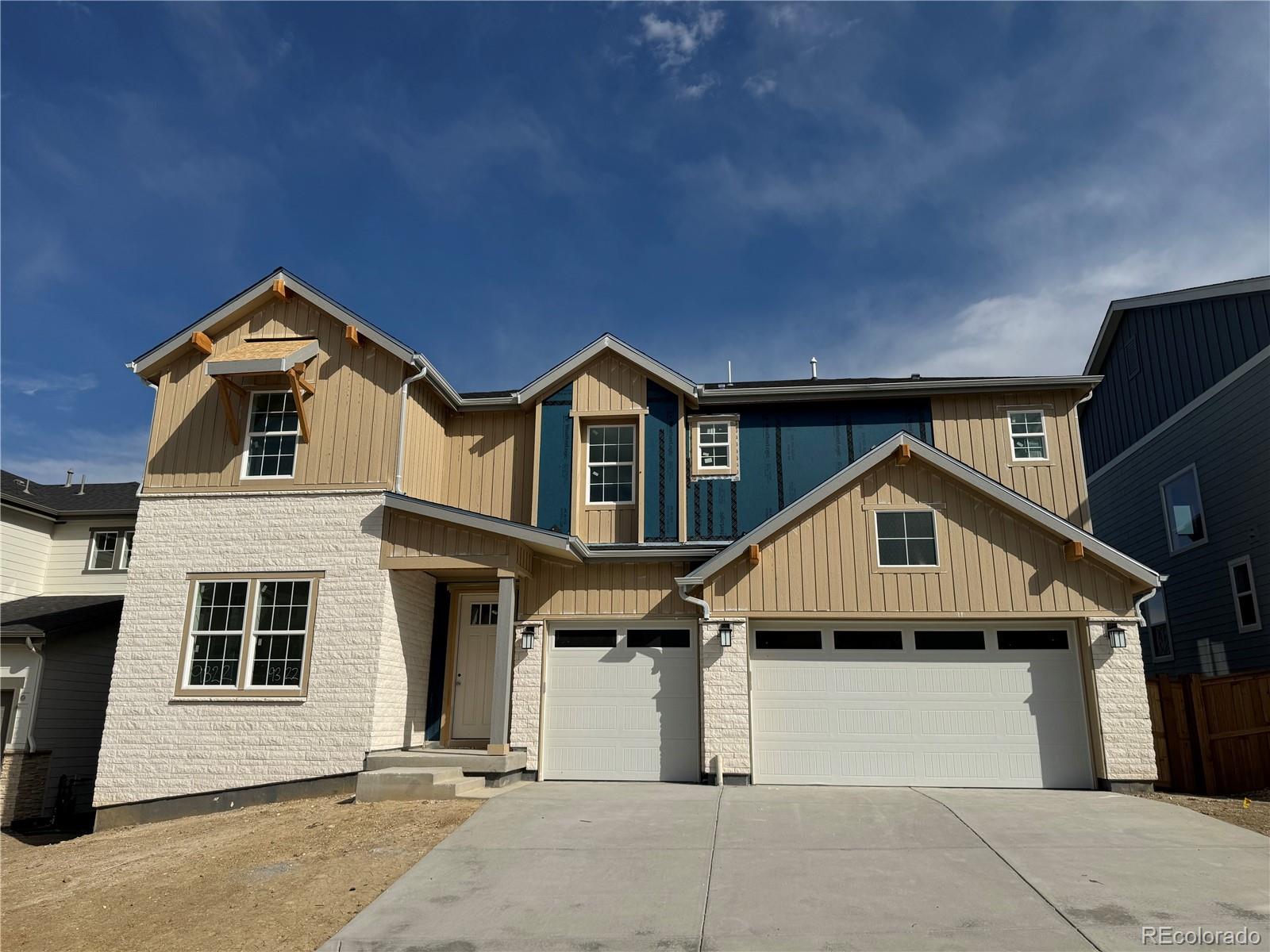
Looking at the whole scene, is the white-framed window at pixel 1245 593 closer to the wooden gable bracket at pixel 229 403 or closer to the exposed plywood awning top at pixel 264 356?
the exposed plywood awning top at pixel 264 356

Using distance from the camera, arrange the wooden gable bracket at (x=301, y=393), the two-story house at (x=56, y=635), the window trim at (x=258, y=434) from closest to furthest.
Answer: the wooden gable bracket at (x=301, y=393) → the window trim at (x=258, y=434) → the two-story house at (x=56, y=635)

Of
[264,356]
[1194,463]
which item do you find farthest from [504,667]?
[1194,463]

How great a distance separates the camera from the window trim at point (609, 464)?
15266 mm

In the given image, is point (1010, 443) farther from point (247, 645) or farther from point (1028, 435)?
point (247, 645)

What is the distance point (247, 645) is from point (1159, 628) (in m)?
17.6

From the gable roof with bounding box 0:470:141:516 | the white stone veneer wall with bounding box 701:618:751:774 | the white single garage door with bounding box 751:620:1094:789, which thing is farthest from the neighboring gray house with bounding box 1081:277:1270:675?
the gable roof with bounding box 0:470:141:516

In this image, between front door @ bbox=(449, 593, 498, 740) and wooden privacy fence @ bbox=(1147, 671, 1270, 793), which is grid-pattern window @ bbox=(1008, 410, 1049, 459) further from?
front door @ bbox=(449, 593, 498, 740)

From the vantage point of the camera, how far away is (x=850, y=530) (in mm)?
13195

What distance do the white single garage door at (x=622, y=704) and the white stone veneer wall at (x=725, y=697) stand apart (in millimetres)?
452

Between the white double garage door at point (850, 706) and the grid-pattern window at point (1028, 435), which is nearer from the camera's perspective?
the white double garage door at point (850, 706)

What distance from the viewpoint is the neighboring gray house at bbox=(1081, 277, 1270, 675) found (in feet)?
49.3

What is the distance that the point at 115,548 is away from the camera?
19016 mm

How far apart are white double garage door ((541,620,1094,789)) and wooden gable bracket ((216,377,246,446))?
6370 millimetres

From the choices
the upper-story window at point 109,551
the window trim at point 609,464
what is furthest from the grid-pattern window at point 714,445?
Answer: the upper-story window at point 109,551
